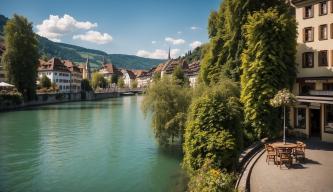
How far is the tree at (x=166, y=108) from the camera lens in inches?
1202

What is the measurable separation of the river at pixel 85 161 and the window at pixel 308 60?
12.9 m

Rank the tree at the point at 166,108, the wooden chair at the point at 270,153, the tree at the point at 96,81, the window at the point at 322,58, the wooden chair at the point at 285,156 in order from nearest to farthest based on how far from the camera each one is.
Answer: the wooden chair at the point at 285,156 → the wooden chair at the point at 270,153 → the window at the point at 322,58 → the tree at the point at 166,108 → the tree at the point at 96,81

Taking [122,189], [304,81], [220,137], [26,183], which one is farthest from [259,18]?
[26,183]

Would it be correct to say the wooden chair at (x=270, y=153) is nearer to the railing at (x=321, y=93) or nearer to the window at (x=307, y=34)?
the railing at (x=321, y=93)

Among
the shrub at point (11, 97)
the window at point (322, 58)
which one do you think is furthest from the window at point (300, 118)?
the shrub at point (11, 97)

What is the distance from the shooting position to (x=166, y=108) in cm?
3108

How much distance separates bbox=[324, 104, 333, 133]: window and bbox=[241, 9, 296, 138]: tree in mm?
3179

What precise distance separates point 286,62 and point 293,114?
477 centimetres

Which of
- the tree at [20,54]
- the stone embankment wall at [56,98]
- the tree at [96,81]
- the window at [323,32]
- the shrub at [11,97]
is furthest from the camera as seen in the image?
the tree at [96,81]

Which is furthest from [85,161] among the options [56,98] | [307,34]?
[56,98]

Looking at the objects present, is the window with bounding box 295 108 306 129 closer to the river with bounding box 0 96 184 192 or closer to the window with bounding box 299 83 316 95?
the window with bounding box 299 83 316 95

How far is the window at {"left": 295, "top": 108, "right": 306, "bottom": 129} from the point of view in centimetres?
2972

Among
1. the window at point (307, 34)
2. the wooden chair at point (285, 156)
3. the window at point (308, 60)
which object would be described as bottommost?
the wooden chair at point (285, 156)

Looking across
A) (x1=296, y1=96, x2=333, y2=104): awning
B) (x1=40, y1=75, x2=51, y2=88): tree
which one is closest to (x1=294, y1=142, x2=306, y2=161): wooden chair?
(x1=296, y1=96, x2=333, y2=104): awning
